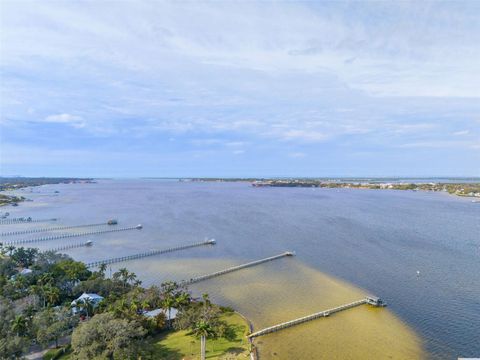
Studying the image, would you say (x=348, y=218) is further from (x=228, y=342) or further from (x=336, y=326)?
(x=228, y=342)

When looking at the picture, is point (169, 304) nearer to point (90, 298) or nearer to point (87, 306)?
point (87, 306)

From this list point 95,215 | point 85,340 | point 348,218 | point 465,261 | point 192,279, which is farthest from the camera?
point 95,215

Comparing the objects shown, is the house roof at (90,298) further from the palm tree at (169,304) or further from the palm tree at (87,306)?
the palm tree at (169,304)

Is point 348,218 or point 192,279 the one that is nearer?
point 192,279

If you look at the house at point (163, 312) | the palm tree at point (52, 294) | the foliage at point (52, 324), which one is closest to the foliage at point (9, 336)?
the foliage at point (52, 324)

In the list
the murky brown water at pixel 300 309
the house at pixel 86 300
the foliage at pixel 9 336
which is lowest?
the murky brown water at pixel 300 309

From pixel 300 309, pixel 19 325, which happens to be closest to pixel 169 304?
pixel 19 325

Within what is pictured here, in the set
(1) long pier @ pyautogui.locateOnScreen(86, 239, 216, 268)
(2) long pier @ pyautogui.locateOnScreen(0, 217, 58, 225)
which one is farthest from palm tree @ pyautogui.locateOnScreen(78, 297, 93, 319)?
(2) long pier @ pyautogui.locateOnScreen(0, 217, 58, 225)

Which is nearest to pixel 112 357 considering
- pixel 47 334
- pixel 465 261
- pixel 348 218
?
pixel 47 334
